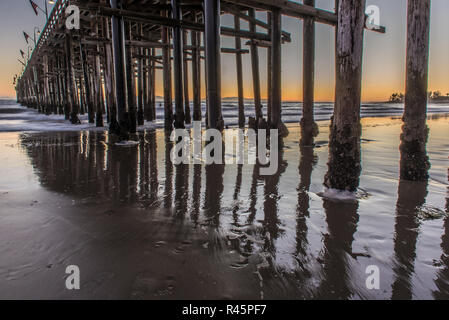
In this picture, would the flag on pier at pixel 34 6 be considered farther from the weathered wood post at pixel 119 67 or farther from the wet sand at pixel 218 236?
the wet sand at pixel 218 236

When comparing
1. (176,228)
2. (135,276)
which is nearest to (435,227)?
(176,228)

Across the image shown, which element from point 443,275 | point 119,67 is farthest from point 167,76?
point 443,275

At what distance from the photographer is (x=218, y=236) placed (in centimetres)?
250

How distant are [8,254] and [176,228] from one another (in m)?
1.23

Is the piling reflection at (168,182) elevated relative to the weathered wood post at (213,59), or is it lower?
lower

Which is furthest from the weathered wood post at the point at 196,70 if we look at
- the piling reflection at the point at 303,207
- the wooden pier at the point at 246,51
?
the piling reflection at the point at 303,207

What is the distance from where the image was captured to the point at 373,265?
2043 mm

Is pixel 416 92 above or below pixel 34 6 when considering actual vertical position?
below

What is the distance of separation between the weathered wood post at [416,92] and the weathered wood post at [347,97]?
912 millimetres

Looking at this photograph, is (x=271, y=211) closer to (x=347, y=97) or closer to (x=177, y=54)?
(x=347, y=97)

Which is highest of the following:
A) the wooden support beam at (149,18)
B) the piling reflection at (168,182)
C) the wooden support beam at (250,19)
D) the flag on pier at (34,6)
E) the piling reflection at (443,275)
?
the flag on pier at (34,6)

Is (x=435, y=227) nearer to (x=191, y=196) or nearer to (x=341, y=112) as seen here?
(x=341, y=112)

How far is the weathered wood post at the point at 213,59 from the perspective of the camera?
19.2ft

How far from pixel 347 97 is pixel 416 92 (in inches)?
47.3
